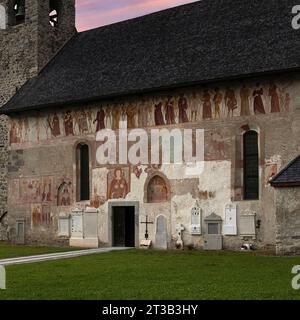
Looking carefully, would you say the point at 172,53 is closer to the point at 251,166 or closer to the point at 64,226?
the point at 251,166

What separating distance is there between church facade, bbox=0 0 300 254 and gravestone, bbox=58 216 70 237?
5 centimetres

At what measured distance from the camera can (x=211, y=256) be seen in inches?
796

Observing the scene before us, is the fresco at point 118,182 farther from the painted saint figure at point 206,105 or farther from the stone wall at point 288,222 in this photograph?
the stone wall at point 288,222

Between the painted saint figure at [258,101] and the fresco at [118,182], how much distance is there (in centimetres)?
624

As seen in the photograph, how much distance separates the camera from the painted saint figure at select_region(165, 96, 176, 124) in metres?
24.4

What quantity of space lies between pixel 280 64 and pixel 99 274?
36.3 feet

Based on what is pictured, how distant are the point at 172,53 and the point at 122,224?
7702 millimetres

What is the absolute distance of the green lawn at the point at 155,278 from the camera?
11086 millimetres

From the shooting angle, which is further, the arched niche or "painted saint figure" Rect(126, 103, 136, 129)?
"painted saint figure" Rect(126, 103, 136, 129)

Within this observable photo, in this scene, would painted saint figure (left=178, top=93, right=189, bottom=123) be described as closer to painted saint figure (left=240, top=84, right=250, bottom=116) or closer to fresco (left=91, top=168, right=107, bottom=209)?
painted saint figure (left=240, top=84, right=250, bottom=116)

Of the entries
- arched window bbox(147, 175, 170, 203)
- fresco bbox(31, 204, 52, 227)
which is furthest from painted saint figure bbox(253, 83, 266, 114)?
fresco bbox(31, 204, 52, 227)

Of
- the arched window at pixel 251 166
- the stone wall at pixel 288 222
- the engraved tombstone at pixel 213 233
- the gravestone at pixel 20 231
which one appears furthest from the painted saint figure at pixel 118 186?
the stone wall at pixel 288 222

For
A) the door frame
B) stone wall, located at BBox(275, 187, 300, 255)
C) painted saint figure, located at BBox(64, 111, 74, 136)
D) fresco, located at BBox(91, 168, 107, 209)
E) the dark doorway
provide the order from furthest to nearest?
painted saint figure, located at BBox(64, 111, 74, 136) < fresco, located at BBox(91, 168, 107, 209) < the dark doorway < the door frame < stone wall, located at BBox(275, 187, 300, 255)
